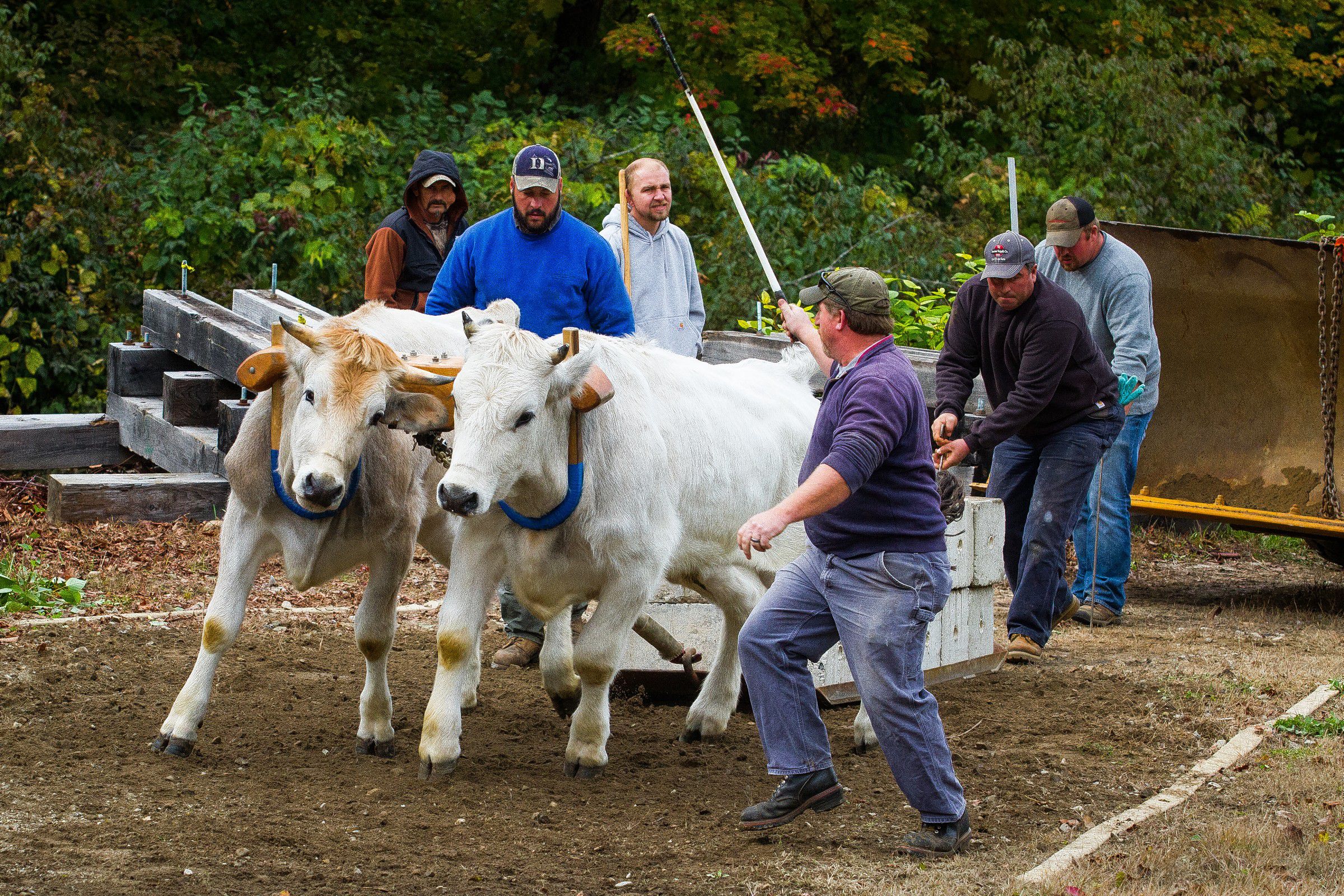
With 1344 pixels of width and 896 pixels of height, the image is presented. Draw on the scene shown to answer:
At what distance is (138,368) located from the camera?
35.3 ft

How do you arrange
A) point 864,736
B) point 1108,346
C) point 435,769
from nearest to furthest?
point 435,769, point 864,736, point 1108,346

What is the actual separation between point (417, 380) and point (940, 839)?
2.35 m

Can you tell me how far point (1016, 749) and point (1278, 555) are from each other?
5.78 metres

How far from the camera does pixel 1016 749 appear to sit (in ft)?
20.0

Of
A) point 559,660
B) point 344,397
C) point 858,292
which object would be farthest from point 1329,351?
point 344,397

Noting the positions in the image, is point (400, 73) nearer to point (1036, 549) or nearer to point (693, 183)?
point (693, 183)

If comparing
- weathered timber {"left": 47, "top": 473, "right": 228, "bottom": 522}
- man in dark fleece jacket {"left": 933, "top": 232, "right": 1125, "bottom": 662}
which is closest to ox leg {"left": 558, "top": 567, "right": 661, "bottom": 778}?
man in dark fleece jacket {"left": 933, "top": 232, "right": 1125, "bottom": 662}

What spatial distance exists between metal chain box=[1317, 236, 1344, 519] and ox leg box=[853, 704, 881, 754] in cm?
444

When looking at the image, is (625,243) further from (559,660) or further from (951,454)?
(559,660)

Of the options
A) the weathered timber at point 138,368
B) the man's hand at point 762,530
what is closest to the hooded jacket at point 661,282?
the man's hand at point 762,530

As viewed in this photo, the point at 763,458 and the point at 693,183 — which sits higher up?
the point at 693,183

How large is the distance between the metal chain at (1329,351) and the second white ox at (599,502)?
4.45 m

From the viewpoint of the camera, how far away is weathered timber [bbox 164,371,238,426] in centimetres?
994

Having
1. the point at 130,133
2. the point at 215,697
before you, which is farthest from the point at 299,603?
the point at 130,133
